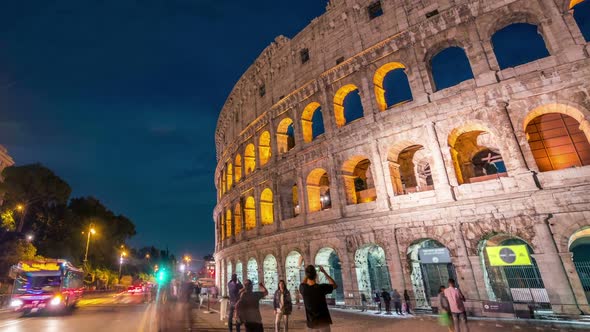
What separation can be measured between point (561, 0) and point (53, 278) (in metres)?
26.4

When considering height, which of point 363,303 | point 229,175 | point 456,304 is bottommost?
point 363,303

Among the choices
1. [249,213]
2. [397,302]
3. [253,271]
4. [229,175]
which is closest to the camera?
[397,302]

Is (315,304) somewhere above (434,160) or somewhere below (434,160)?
below

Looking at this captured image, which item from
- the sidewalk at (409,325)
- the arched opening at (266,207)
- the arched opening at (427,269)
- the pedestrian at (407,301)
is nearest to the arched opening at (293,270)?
the arched opening at (266,207)

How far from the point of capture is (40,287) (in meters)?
14.1

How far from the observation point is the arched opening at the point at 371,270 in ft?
48.5

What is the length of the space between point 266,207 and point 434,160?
1193 cm

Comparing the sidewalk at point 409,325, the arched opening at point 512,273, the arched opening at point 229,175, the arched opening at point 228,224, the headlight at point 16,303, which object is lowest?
the sidewalk at point 409,325

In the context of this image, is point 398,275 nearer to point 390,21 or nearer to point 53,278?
point 390,21

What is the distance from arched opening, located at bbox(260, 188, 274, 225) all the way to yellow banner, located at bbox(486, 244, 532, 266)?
43.0 feet

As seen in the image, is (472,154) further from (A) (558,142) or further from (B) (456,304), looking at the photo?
(B) (456,304)

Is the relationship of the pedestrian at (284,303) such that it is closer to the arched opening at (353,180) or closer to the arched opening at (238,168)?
the arched opening at (353,180)

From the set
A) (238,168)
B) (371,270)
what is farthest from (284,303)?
(238,168)

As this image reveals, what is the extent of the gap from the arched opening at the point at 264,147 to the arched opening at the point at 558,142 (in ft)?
51.3
